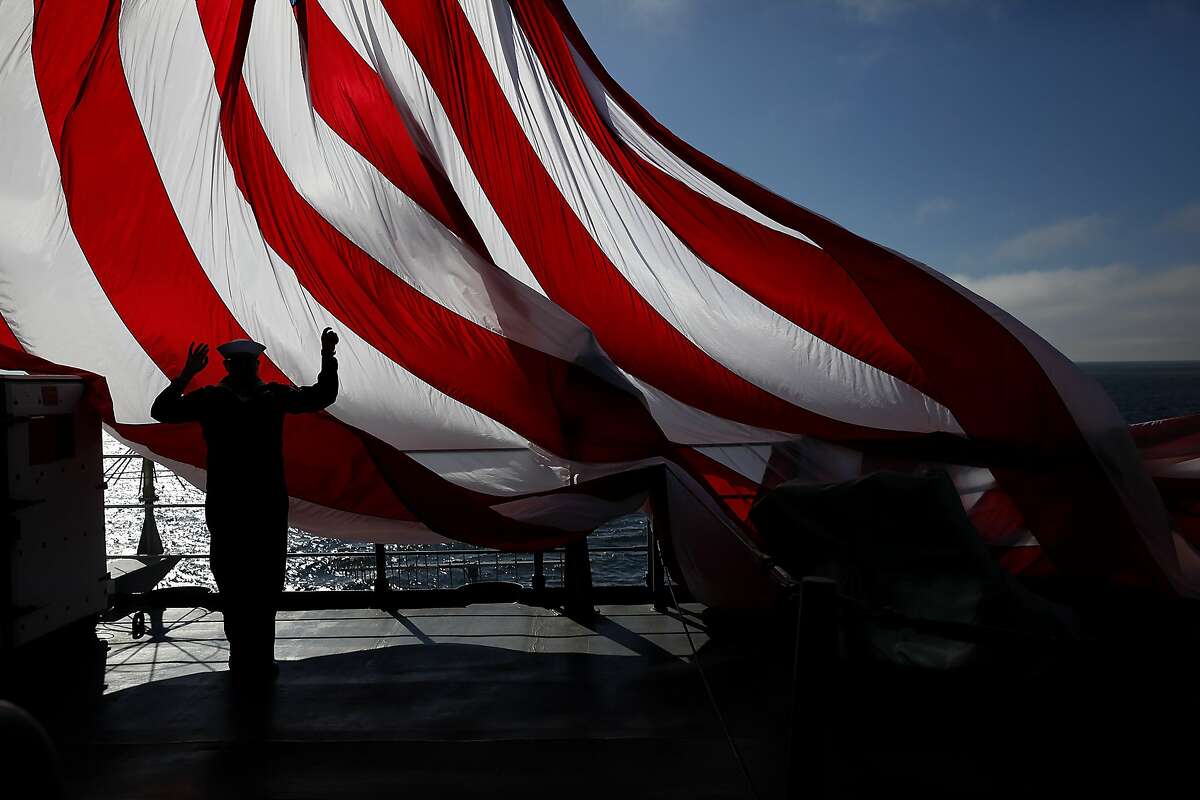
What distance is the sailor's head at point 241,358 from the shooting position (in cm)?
380

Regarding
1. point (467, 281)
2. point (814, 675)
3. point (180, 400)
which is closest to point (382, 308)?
point (467, 281)

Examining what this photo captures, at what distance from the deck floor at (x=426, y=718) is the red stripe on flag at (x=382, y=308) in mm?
1154

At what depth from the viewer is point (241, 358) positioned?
381 centimetres

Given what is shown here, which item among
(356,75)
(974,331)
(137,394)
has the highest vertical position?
(356,75)

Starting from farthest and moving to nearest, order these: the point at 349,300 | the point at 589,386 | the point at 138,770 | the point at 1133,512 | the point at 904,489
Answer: the point at 349,300 < the point at 589,386 < the point at 1133,512 < the point at 904,489 < the point at 138,770

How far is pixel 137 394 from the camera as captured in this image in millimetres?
4496

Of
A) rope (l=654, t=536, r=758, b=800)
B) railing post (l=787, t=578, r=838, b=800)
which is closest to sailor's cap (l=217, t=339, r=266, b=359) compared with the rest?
rope (l=654, t=536, r=758, b=800)

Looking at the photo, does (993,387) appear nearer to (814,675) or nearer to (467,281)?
(814,675)

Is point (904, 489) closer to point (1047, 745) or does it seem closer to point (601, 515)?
point (1047, 745)

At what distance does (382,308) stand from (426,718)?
7.68ft

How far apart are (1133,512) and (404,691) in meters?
3.67

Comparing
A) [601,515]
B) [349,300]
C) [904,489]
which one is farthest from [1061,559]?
[349,300]

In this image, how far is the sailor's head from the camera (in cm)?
380

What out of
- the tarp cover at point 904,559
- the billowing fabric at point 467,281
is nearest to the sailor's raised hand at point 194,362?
the billowing fabric at point 467,281
